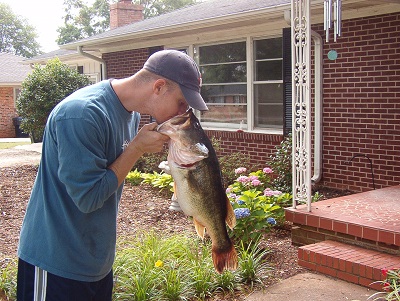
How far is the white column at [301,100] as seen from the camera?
19.5 ft

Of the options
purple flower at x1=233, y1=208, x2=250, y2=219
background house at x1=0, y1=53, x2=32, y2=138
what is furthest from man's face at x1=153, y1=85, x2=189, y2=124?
Answer: background house at x1=0, y1=53, x2=32, y2=138

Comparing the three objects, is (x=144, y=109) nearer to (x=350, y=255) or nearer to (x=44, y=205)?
(x=44, y=205)

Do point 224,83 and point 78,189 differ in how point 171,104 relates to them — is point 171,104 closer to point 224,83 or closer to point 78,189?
point 78,189

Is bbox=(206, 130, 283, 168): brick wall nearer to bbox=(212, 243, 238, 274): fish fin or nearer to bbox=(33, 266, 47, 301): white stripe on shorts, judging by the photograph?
bbox=(212, 243, 238, 274): fish fin

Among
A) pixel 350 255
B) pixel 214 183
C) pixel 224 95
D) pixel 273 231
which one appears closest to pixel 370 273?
pixel 350 255

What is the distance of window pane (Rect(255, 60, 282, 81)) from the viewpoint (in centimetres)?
1002

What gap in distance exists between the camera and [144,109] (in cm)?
252

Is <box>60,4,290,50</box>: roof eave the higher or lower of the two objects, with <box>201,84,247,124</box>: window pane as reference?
higher

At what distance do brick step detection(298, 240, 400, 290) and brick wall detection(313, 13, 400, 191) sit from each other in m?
3.09

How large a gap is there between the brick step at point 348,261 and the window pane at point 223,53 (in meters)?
5.94

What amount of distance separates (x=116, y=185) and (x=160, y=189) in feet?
22.3

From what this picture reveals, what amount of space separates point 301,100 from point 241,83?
4.75 metres

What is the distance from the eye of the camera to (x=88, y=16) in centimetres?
5981

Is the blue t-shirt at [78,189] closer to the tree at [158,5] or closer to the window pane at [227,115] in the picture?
the window pane at [227,115]
